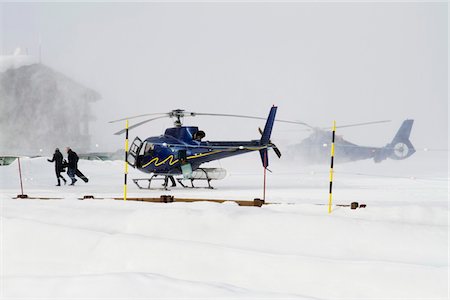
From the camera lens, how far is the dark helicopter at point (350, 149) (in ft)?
89.2

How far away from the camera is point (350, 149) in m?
27.0

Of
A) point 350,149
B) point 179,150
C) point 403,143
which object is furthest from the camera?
point 403,143

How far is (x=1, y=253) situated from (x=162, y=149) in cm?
826

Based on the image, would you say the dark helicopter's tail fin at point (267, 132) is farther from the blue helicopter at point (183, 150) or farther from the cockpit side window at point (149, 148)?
the cockpit side window at point (149, 148)

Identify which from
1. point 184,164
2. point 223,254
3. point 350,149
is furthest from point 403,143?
point 223,254

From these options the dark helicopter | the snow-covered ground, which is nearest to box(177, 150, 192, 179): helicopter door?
the snow-covered ground

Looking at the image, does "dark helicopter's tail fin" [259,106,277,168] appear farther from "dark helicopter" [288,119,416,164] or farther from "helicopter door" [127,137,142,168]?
"dark helicopter" [288,119,416,164]

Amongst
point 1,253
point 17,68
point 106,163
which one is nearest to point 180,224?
point 1,253

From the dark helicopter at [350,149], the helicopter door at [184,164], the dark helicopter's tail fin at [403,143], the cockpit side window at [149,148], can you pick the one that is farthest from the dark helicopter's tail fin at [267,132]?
the dark helicopter's tail fin at [403,143]

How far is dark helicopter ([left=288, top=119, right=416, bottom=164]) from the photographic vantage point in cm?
2719

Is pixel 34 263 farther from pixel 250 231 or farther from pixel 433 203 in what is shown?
pixel 433 203

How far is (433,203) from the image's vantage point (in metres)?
9.44

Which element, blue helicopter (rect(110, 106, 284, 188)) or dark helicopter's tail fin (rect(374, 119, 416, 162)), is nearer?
blue helicopter (rect(110, 106, 284, 188))

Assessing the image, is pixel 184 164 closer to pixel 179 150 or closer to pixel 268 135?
pixel 179 150
